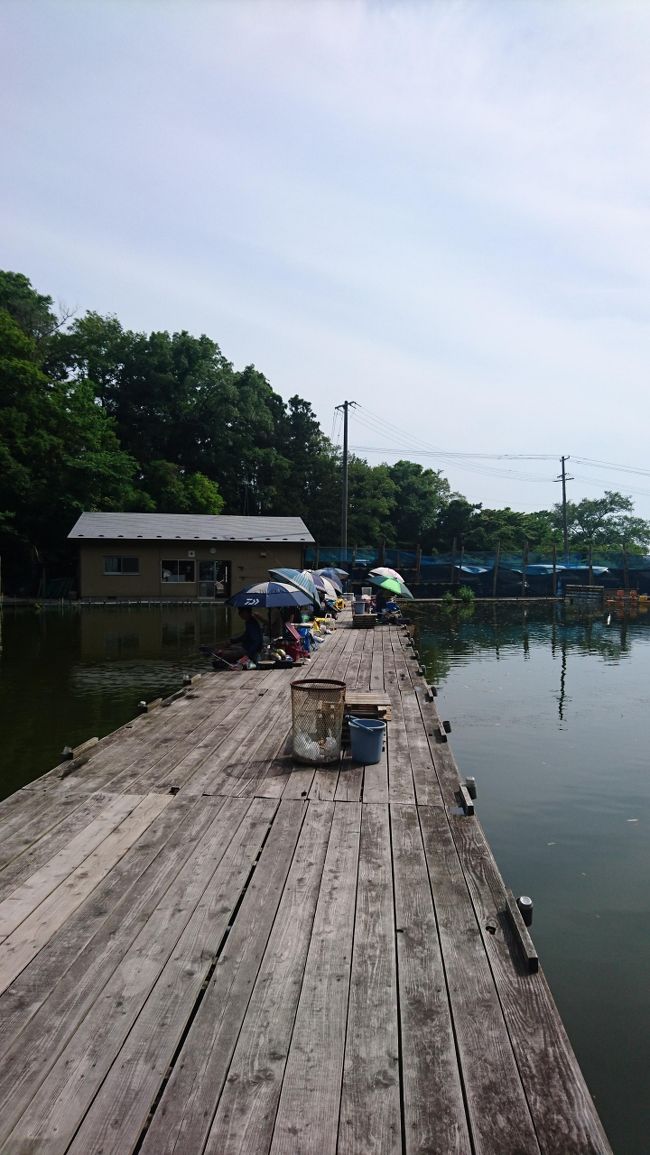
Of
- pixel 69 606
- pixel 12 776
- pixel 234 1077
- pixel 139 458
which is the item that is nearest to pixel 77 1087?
pixel 234 1077

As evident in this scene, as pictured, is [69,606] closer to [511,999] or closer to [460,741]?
[460,741]

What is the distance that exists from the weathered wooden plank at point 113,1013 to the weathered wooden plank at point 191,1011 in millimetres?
55

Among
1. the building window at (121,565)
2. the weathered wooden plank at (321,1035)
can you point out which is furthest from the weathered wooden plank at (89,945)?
the building window at (121,565)

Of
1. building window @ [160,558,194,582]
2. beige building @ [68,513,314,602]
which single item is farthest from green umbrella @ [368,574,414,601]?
building window @ [160,558,194,582]

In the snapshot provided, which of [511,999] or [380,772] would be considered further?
[380,772]

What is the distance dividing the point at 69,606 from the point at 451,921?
30.3m

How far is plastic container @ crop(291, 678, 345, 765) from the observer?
290 inches

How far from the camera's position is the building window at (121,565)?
34781 mm

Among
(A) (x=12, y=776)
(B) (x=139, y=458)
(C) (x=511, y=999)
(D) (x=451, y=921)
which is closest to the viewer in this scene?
(C) (x=511, y=999)

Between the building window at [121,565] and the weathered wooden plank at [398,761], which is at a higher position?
the building window at [121,565]

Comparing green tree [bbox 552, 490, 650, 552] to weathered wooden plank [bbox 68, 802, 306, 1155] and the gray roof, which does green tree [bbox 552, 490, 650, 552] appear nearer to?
the gray roof

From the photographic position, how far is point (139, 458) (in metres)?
48.8

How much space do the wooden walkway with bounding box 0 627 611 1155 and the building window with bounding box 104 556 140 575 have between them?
2920 centimetres

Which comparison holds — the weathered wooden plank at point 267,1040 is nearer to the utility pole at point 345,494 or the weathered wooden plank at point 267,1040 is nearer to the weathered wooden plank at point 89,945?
the weathered wooden plank at point 89,945
